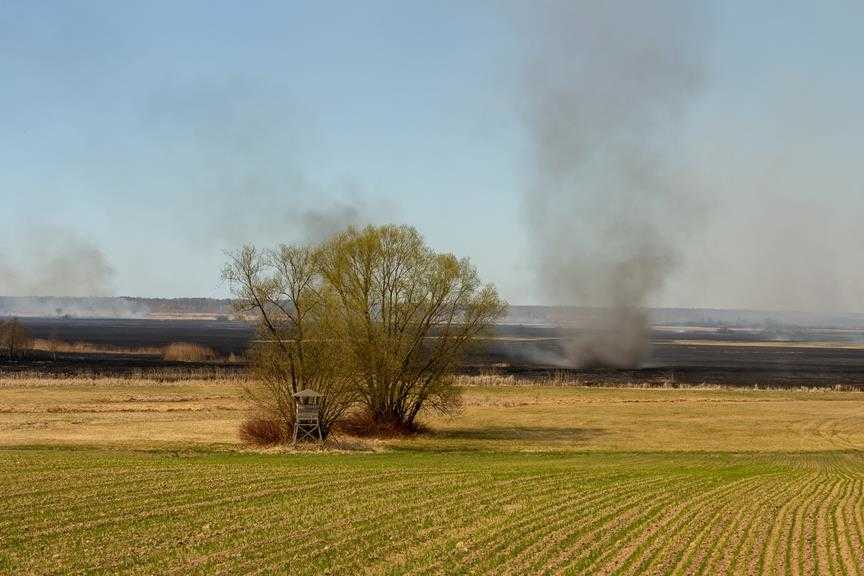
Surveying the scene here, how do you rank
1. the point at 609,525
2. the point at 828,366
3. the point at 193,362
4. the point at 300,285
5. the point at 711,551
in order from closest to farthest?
the point at 711,551, the point at 609,525, the point at 300,285, the point at 193,362, the point at 828,366

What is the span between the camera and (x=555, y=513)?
21.8 metres

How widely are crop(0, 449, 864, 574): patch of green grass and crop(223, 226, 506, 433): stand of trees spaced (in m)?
11.3

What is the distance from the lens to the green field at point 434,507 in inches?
667

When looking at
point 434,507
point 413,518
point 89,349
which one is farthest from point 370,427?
point 89,349

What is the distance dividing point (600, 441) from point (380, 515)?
84.4 feet

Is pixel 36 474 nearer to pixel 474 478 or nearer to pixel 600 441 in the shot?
pixel 474 478

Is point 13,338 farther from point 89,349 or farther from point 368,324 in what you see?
point 368,324

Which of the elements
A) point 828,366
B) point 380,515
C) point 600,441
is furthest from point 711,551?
point 828,366

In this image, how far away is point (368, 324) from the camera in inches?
1961

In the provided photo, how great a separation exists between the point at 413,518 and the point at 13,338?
378 ft

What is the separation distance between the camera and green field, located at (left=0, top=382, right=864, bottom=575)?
55.6 feet

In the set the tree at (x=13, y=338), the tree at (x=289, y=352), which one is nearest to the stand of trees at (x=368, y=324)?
the tree at (x=289, y=352)

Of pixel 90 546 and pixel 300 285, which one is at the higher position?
pixel 300 285

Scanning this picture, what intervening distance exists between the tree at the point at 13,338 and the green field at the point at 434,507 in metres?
83.5
